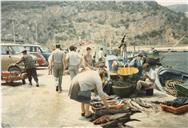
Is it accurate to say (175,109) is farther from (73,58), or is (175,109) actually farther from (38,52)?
(38,52)

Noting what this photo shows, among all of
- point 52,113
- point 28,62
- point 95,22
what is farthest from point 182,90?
point 95,22

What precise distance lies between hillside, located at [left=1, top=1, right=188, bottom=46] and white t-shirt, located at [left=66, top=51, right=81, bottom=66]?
133 metres

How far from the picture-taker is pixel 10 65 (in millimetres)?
20047

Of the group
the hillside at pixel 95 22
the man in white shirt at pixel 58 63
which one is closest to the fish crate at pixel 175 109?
the man in white shirt at pixel 58 63

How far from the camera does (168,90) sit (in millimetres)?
18953

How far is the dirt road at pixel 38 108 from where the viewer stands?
34.8ft

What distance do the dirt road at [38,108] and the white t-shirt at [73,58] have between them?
3.96 feet

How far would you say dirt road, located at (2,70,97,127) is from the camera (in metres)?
10.6

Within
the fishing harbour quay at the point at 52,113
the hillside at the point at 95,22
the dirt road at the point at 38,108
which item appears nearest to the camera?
the fishing harbour quay at the point at 52,113

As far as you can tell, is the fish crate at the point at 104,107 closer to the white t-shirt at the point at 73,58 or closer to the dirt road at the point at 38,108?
the dirt road at the point at 38,108

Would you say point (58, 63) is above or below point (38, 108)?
above

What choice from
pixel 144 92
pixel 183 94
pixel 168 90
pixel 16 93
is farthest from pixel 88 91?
pixel 168 90

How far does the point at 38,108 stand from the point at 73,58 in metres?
2.61

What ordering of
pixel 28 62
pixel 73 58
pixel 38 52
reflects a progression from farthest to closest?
pixel 38 52 < pixel 28 62 < pixel 73 58
